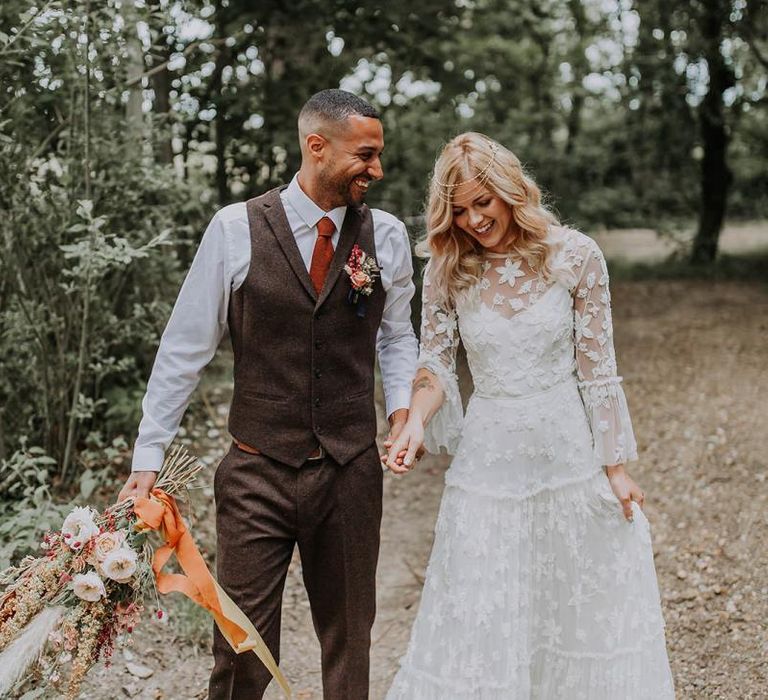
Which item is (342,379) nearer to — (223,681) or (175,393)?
(175,393)

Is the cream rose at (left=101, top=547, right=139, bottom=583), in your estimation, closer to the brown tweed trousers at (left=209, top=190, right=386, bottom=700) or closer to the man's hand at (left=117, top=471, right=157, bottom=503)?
the man's hand at (left=117, top=471, right=157, bottom=503)

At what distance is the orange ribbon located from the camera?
258cm

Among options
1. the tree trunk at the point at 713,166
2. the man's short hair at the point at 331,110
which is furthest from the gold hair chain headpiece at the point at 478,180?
the tree trunk at the point at 713,166

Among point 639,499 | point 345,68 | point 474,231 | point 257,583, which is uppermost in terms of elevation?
point 345,68

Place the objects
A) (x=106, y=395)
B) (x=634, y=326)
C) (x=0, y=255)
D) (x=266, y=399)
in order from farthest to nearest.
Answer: (x=634, y=326) < (x=106, y=395) < (x=0, y=255) < (x=266, y=399)

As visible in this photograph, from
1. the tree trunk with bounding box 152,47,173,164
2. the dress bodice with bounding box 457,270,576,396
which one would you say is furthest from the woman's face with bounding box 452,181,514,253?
the tree trunk with bounding box 152,47,173,164

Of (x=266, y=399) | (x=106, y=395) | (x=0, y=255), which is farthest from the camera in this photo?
(x=106, y=395)

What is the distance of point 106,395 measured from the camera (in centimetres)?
515

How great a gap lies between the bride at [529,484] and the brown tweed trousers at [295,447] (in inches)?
8.3

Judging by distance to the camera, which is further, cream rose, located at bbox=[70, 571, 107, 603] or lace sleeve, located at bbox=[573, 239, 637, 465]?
lace sleeve, located at bbox=[573, 239, 637, 465]

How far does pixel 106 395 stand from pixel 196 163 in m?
1.69

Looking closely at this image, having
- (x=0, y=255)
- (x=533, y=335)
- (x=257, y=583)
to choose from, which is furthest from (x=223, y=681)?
(x=0, y=255)

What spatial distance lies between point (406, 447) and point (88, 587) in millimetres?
1001

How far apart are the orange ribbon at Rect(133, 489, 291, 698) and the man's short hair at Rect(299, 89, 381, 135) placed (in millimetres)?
1169
